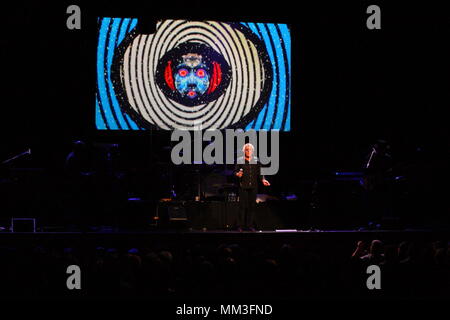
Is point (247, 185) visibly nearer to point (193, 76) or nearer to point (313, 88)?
point (193, 76)

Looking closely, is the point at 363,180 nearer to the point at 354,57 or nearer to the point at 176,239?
the point at 354,57

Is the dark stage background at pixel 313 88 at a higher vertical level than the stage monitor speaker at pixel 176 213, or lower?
higher

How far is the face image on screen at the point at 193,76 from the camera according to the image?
33.2 feet

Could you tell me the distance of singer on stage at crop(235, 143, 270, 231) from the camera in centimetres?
Result: 888

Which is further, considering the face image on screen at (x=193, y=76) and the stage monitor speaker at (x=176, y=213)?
the face image on screen at (x=193, y=76)

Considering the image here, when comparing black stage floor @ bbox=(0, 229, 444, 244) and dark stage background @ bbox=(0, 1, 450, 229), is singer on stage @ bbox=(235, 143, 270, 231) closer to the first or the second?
dark stage background @ bbox=(0, 1, 450, 229)

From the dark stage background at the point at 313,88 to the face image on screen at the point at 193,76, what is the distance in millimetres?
210

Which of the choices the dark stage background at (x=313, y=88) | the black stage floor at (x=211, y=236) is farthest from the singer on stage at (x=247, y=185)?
the black stage floor at (x=211, y=236)

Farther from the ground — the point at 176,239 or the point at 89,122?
the point at 89,122

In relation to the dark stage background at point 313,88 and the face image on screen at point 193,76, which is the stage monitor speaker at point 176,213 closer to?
the dark stage background at point 313,88

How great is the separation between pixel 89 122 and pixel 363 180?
15.7 ft

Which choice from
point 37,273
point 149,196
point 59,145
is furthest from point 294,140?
point 37,273

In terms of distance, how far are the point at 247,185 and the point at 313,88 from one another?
9.30 feet

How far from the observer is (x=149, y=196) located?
9.14 m
